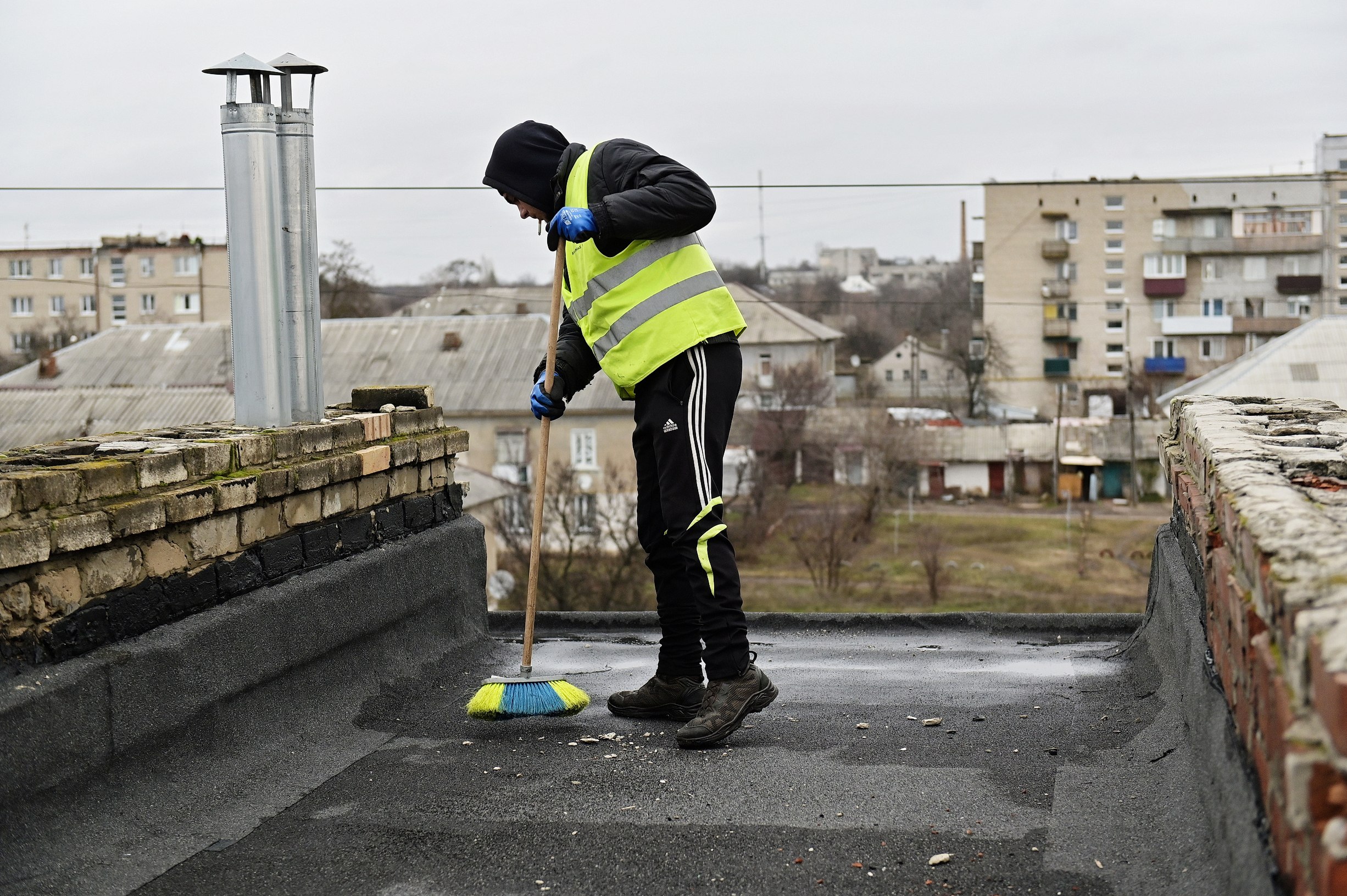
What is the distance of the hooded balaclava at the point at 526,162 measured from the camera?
11.9 ft

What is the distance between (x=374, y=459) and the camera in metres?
Answer: 4.09

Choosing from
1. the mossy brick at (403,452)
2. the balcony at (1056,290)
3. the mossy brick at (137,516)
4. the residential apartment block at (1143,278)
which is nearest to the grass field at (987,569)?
the residential apartment block at (1143,278)

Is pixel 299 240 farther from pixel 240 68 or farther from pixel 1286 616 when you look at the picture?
pixel 1286 616

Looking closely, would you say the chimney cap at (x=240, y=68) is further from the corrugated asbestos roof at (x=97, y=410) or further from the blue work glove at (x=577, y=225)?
the corrugated asbestos roof at (x=97, y=410)

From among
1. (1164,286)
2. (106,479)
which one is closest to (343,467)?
(106,479)

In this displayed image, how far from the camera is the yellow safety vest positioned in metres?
3.41

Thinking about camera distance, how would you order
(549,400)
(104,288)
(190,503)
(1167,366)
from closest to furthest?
(190,503) → (549,400) → (1167,366) → (104,288)

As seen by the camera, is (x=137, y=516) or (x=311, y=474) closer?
(x=137, y=516)

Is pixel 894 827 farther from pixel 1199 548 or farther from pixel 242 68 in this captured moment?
pixel 242 68

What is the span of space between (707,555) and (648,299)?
72 centimetres

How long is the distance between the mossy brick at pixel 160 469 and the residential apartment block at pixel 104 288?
52386 millimetres

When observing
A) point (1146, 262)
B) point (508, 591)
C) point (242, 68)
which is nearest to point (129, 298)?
point (508, 591)

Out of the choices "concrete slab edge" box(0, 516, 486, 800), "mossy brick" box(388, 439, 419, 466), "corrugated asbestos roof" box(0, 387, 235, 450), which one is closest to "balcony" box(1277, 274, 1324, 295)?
"corrugated asbestos roof" box(0, 387, 235, 450)

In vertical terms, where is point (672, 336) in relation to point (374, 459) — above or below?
above
